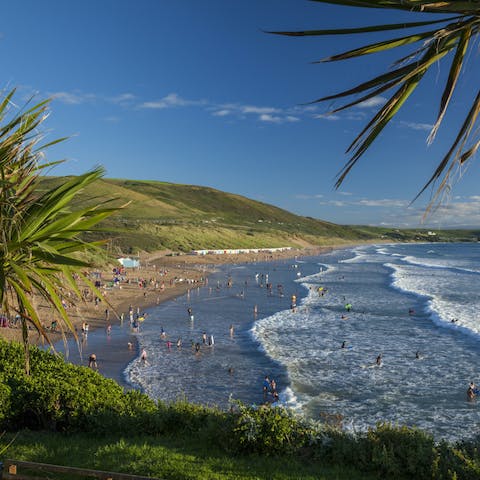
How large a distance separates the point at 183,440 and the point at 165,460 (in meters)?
1.57

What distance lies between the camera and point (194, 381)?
2152cm

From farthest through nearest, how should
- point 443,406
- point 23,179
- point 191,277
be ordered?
1. point 191,277
2. point 443,406
3. point 23,179

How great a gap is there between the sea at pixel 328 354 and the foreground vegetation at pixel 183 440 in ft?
4.26

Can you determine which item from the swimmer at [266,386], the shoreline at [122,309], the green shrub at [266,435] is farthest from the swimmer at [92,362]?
the green shrub at [266,435]

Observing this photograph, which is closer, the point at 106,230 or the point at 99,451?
the point at 106,230

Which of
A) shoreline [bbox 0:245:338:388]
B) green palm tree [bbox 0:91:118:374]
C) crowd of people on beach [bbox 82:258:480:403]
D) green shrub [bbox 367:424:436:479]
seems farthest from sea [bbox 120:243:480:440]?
green palm tree [bbox 0:91:118:374]

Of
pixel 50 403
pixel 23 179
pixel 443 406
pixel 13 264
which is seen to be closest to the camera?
pixel 13 264

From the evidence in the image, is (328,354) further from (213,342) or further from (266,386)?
(266,386)

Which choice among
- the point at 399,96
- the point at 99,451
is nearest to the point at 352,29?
the point at 399,96

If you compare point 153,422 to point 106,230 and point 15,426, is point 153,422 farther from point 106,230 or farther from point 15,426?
point 106,230

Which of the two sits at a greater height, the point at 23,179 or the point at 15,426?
the point at 23,179

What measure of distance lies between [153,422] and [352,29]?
890cm

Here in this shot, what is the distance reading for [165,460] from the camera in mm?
7297

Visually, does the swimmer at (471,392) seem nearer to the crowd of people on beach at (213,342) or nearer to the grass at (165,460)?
the crowd of people on beach at (213,342)
